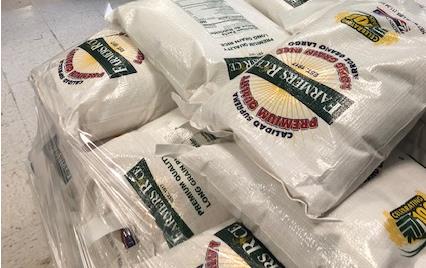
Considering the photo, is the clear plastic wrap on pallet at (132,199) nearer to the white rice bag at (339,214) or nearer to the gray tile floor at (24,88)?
the white rice bag at (339,214)

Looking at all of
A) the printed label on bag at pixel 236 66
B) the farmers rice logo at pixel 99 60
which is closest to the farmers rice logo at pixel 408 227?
the printed label on bag at pixel 236 66

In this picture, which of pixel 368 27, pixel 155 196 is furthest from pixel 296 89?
pixel 155 196

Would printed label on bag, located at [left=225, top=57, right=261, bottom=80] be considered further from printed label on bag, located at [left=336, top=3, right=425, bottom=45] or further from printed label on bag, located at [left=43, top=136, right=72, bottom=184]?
printed label on bag, located at [left=43, top=136, right=72, bottom=184]

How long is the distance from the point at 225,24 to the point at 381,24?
0.31m

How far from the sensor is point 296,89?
2.20 feet

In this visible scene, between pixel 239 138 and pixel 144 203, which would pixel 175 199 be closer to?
pixel 144 203

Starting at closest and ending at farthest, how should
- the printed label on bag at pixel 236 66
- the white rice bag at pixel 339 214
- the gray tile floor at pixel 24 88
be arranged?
1. the white rice bag at pixel 339 214
2. the printed label on bag at pixel 236 66
3. the gray tile floor at pixel 24 88

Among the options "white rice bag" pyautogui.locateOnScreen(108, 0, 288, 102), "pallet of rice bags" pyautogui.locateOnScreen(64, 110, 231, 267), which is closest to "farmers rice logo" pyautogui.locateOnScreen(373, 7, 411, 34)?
"white rice bag" pyautogui.locateOnScreen(108, 0, 288, 102)

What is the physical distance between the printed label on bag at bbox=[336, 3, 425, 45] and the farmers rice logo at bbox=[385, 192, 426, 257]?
0.86 feet

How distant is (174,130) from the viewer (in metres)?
0.85

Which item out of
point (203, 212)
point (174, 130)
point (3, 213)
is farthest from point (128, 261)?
point (3, 213)

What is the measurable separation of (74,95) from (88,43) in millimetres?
159

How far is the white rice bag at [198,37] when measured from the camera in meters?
0.82

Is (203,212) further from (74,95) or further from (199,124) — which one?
(74,95)
